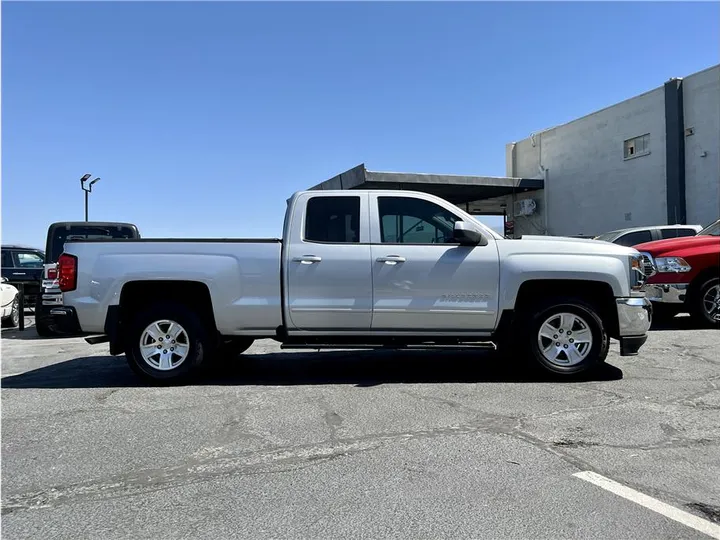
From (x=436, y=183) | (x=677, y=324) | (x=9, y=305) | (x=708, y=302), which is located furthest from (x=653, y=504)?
(x=436, y=183)

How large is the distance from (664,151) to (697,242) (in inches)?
424

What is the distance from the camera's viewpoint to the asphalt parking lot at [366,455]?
3041mm

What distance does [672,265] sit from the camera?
955 centimetres

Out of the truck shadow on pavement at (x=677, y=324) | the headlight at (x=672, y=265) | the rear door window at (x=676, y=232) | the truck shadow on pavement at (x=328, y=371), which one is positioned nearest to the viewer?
the truck shadow on pavement at (x=328, y=371)

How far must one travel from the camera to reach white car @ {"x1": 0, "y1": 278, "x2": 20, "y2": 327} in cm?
1184

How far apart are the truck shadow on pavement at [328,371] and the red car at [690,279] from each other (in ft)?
11.7

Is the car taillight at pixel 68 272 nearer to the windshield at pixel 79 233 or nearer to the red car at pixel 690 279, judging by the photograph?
the windshield at pixel 79 233

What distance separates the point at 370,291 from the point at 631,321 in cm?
280

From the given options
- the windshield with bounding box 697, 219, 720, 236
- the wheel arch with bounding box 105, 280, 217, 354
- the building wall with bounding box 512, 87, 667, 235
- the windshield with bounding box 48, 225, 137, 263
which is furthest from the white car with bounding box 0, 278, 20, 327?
the building wall with bounding box 512, 87, 667, 235

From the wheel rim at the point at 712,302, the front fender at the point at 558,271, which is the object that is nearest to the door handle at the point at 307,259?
the front fender at the point at 558,271

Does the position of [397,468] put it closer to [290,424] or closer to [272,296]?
[290,424]

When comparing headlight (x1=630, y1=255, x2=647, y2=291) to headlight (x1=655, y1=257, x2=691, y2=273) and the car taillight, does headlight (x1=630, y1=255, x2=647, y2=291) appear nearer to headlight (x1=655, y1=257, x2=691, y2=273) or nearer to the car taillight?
headlight (x1=655, y1=257, x2=691, y2=273)

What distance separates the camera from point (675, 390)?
5715mm

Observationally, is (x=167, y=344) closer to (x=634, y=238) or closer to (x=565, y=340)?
(x=565, y=340)
